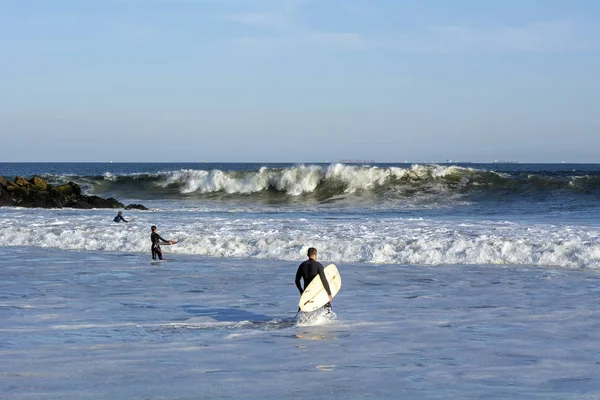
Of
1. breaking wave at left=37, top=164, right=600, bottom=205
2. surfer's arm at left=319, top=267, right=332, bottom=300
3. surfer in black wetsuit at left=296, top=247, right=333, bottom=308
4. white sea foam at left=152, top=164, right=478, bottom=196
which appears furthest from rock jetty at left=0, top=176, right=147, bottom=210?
surfer's arm at left=319, top=267, right=332, bottom=300

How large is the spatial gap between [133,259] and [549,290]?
1041cm

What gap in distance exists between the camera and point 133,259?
20375 mm

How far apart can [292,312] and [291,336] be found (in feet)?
6.54

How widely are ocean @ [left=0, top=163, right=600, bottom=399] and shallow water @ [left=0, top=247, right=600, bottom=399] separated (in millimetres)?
31

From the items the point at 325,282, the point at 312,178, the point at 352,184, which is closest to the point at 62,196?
the point at 312,178

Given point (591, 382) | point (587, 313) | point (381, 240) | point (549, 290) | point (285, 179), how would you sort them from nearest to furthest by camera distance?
point (591, 382) → point (587, 313) → point (549, 290) → point (381, 240) → point (285, 179)

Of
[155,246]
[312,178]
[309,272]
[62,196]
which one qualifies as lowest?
[155,246]

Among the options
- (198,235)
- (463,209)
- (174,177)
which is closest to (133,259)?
(198,235)

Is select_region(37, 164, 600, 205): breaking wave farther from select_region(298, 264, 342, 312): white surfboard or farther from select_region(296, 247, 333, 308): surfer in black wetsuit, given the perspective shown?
select_region(298, 264, 342, 312): white surfboard

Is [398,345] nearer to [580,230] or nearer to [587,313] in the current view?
[587,313]

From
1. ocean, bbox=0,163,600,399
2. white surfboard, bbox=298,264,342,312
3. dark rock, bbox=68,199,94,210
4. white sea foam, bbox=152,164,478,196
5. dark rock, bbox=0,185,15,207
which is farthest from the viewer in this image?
white sea foam, bbox=152,164,478,196

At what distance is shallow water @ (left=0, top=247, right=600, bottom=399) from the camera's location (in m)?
7.93

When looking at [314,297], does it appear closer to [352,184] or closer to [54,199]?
[54,199]

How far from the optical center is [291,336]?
10.5 meters
